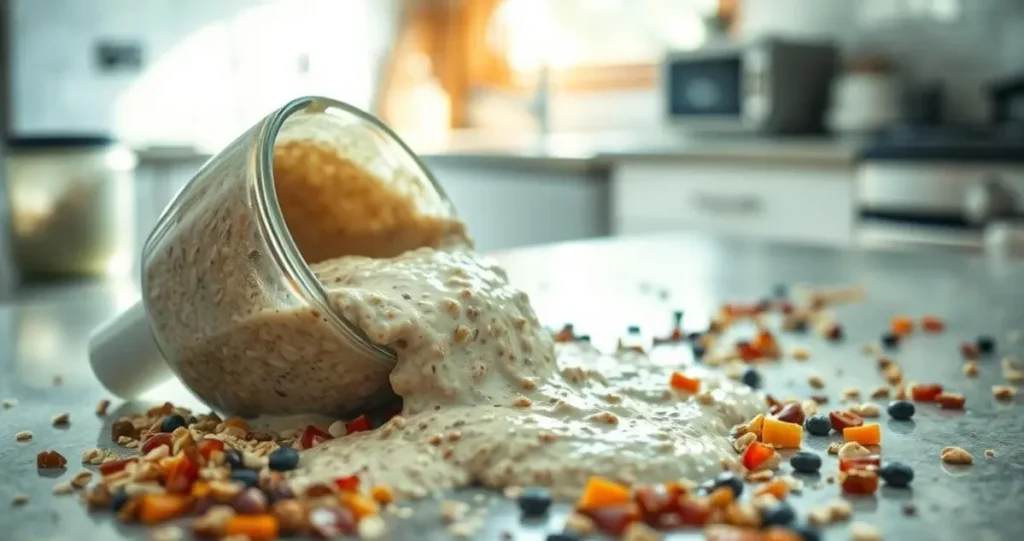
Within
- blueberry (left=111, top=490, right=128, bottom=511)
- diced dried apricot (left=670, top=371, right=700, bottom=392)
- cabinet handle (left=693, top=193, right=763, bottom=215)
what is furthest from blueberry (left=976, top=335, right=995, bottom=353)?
cabinet handle (left=693, top=193, right=763, bottom=215)

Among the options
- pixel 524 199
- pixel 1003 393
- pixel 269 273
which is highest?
pixel 269 273

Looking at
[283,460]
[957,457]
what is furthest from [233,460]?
[957,457]

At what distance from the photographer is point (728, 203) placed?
3.01 metres

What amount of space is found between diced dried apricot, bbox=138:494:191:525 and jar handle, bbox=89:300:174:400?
29cm

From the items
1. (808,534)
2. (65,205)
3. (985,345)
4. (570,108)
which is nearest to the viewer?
(808,534)

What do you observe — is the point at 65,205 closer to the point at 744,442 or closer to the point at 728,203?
the point at 728,203

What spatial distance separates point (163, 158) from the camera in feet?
12.7

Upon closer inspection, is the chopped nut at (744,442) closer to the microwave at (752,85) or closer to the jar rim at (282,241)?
the jar rim at (282,241)

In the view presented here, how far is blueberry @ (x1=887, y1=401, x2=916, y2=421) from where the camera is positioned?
0.82 m

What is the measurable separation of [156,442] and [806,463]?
1.42 ft

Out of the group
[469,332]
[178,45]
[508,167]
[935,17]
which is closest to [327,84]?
[178,45]

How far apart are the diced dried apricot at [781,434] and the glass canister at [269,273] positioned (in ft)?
0.88

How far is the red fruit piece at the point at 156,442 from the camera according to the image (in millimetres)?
719

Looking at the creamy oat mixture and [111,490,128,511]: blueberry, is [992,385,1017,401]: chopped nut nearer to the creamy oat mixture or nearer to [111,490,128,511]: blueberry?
the creamy oat mixture
